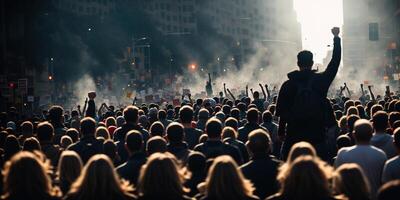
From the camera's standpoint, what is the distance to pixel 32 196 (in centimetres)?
797

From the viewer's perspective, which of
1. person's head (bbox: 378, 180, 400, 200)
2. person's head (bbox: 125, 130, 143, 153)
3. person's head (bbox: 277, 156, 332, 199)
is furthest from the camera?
person's head (bbox: 125, 130, 143, 153)

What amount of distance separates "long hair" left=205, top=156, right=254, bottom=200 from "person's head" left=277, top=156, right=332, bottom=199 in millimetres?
453

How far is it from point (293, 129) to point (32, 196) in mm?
5277

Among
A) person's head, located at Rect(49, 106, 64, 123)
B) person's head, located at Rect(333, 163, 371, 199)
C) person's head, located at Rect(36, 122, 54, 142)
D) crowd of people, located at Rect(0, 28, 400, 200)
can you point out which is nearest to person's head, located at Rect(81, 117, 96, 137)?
crowd of people, located at Rect(0, 28, 400, 200)

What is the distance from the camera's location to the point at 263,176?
396 inches

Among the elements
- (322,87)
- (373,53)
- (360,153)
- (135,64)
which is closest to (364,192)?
(360,153)

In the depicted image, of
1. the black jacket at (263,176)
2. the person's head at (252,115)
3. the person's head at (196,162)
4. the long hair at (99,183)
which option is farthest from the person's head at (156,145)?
the person's head at (252,115)

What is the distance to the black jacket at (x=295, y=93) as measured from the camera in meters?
12.3

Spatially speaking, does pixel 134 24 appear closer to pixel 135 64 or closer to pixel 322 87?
pixel 135 64

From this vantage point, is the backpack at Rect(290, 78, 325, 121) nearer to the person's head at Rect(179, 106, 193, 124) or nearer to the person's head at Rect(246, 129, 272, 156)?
the person's head at Rect(246, 129, 272, 156)

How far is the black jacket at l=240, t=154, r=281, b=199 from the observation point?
32.9 ft

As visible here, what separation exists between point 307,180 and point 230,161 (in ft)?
2.45

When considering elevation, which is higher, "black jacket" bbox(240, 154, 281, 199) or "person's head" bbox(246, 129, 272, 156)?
"person's head" bbox(246, 129, 272, 156)

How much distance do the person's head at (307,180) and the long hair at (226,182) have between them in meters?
0.45
